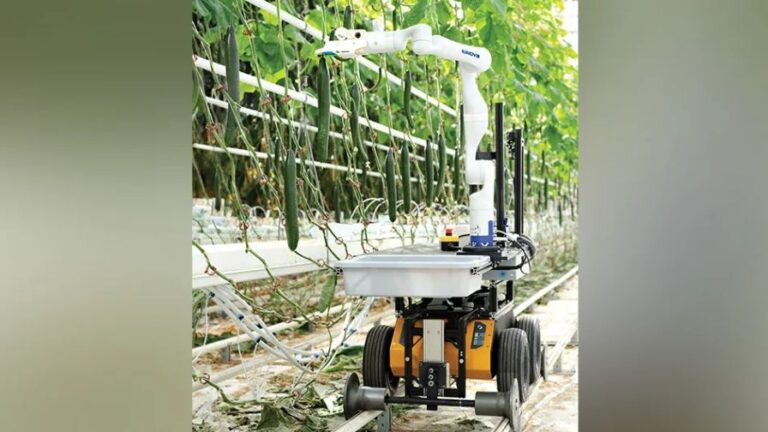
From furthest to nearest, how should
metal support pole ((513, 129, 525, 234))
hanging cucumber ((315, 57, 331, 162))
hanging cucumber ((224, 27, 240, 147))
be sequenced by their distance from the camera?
1. metal support pole ((513, 129, 525, 234))
2. hanging cucumber ((315, 57, 331, 162))
3. hanging cucumber ((224, 27, 240, 147))

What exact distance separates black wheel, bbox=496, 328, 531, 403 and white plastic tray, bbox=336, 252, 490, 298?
0.44m

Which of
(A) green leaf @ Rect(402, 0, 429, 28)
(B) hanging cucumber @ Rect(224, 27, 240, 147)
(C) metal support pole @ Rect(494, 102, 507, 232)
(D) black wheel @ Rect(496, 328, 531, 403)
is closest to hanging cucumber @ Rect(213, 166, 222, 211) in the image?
(B) hanging cucumber @ Rect(224, 27, 240, 147)

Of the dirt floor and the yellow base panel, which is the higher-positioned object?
the yellow base panel

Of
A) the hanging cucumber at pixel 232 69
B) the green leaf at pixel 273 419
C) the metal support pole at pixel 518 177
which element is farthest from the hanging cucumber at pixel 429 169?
the hanging cucumber at pixel 232 69

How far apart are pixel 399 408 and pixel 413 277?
3.97 ft

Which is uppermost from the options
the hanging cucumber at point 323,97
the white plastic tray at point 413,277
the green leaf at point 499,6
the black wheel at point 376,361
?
the green leaf at point 499,6

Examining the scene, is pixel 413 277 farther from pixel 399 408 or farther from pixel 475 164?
pixel 399 408

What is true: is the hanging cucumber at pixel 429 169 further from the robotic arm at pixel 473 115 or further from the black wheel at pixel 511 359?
the black wheel at pixel 511 359

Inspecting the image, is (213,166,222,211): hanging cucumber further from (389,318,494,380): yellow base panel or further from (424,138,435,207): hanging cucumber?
(424,138,435,207): hanging cucumber

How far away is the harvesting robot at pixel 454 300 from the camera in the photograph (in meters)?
2.62

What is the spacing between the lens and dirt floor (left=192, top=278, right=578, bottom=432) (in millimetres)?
3252

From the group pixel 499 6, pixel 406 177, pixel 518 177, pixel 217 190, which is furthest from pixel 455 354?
pixel 217 190
